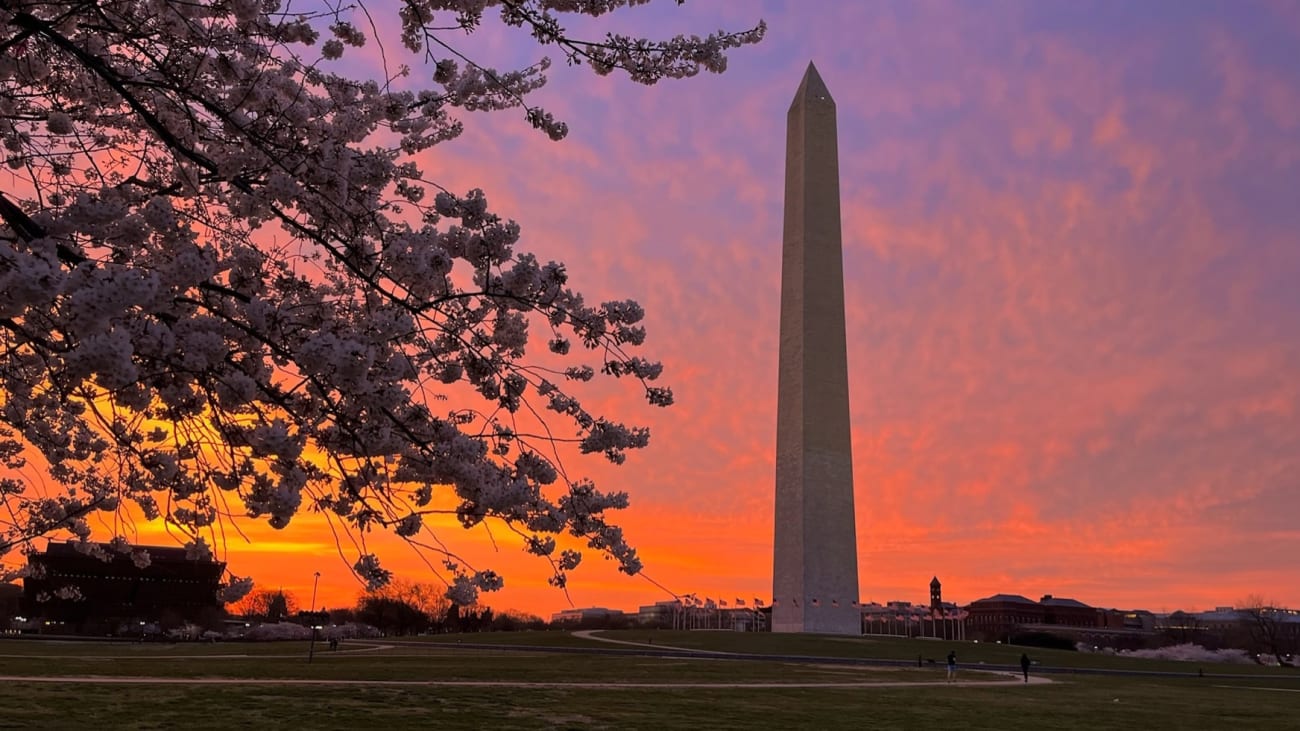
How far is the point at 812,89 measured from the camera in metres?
57.6

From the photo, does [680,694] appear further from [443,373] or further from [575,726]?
[443,373]

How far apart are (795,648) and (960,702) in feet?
85.6

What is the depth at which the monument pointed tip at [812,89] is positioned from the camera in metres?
57.1

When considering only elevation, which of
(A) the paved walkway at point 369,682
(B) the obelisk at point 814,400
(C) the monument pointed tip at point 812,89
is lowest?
(A) the paved walkway at point 369,682

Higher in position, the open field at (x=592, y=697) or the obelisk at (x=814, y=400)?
the obelisk at (x=814, y=400)

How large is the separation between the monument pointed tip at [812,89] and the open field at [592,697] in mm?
33863

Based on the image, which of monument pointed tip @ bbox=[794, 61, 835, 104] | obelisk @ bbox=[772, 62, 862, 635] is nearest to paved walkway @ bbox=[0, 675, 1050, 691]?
obelisk @ bbox=[772, 62, 862, 635]

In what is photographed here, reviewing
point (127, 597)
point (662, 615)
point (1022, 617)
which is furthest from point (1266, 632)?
point (127, 597)

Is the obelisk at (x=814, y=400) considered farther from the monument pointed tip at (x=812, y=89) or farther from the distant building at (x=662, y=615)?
the distant building at (x=662, y=615)

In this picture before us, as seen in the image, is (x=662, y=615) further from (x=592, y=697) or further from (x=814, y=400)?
(x=592, y=697)

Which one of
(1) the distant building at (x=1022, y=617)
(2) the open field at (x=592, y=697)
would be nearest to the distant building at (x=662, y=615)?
(1) the distant building at (x=1022, y=617)

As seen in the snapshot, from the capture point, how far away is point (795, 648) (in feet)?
164

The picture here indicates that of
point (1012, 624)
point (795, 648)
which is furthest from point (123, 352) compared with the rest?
point (1012, 624)

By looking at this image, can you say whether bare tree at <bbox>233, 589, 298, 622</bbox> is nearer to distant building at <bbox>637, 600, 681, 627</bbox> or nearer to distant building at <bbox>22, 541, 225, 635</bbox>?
distant building at <bbox>22, 541, 225, 635</bbox>
